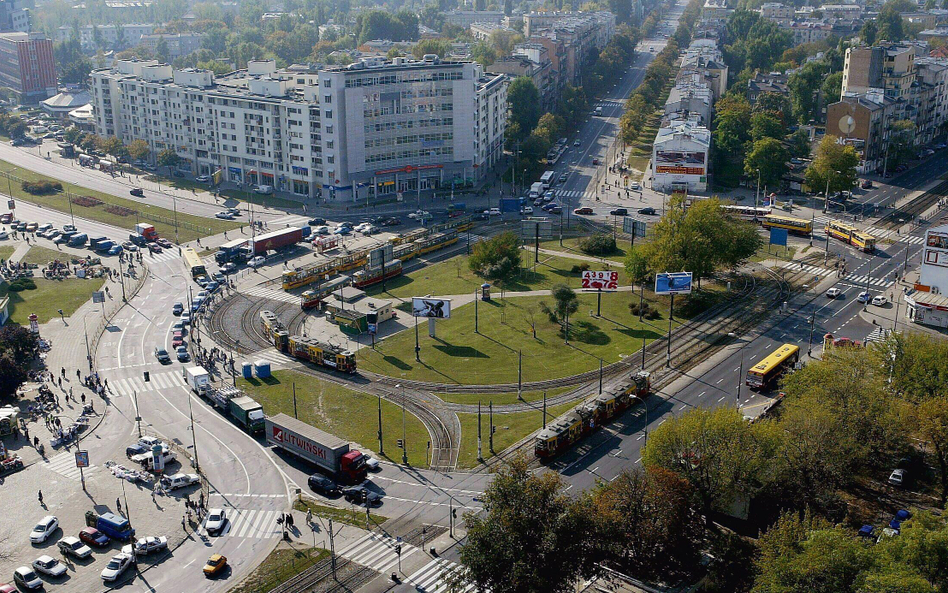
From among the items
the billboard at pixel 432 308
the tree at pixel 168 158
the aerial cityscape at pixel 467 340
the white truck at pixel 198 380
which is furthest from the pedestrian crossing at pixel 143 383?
the tree at pixel 168 158

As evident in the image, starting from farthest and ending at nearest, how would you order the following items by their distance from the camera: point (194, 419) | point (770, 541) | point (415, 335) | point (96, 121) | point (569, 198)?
point (96, 121), point (569, 198), point (415, 335), point (194, 419), point (770, 541)

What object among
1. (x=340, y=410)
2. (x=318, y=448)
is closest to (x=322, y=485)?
(x=318, y=448)

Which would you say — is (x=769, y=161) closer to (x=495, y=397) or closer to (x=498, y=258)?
(x=498, y=258)

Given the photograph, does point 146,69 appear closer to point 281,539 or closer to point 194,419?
point 194,419

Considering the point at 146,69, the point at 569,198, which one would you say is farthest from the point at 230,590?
the point at 146,69

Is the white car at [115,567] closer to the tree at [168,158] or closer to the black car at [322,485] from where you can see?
the black car at [322,485]

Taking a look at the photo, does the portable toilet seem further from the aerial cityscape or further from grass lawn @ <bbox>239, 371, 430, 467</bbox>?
the aerial cityscape

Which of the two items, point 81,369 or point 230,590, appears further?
point 81,369
